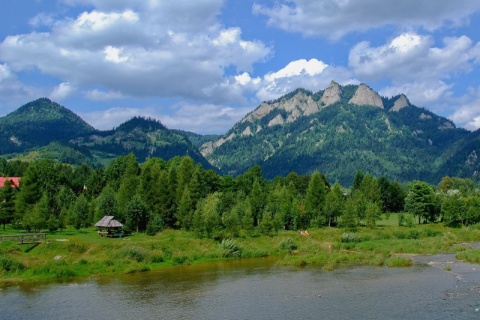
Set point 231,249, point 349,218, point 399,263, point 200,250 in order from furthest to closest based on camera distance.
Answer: point 349,218 < point 200,250 < point 231,249 < point 399,263

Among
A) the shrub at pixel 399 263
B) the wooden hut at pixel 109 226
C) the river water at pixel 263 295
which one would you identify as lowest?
the river water at pixel 263 295

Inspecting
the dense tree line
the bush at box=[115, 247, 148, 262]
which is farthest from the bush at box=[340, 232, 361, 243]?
the bush at box=[115, 247, 148, 262]

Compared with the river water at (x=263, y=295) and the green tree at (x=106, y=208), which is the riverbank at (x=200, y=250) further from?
the river water at (x=263, y=295)

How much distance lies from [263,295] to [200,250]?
32377mm

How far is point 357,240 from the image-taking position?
9212cm

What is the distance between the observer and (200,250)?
263 feet

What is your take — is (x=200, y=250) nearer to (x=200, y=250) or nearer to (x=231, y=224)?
(x=200, y=250)

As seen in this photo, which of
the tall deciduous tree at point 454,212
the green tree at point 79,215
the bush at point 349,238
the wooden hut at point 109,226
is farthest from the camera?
the tall deciduous tree at point 454,212

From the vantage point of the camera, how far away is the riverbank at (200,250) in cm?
6444

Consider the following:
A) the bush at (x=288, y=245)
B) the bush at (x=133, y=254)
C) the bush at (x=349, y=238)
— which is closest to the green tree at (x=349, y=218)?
the bush at (x=349, y=238)

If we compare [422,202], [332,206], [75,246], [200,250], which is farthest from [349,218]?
[75,246]

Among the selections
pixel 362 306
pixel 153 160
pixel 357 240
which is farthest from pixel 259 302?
pixel 153 160

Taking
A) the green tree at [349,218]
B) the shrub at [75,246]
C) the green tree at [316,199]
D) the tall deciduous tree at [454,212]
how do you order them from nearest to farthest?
the shrub at [75,246]
the green tree at [349,218]
the green tree at [316,199]
the tall deciduous tree at [454,212]

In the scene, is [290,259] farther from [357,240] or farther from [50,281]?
[50,281]
